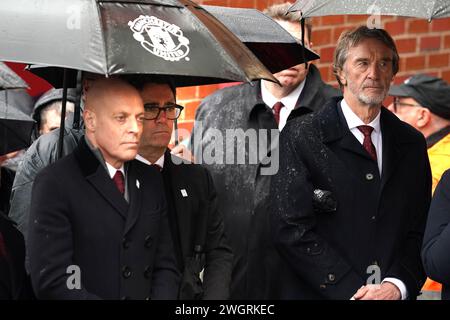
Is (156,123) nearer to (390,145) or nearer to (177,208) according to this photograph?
(177,208)

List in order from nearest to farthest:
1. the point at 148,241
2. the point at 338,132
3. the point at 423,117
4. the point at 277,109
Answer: the point at 148,241
the point at 338,132
the point at 277,109
the point at 423,117

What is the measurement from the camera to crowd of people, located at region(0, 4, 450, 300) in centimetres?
543

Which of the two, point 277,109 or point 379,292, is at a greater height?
point 277,109

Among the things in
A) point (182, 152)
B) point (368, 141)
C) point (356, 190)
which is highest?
point (368, 141)

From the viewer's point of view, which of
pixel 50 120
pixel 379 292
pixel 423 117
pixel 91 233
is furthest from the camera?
pixel 423 117

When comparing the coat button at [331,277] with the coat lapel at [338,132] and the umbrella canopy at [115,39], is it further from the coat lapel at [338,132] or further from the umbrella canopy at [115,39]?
the umbrella canopy at [115,39]

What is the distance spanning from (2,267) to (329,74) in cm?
426

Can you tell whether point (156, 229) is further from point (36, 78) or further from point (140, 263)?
point (36, 78)

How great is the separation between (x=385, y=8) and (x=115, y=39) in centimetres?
132

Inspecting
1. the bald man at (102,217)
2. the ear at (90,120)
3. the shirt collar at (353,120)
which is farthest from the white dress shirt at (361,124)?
the ear at (90,120)

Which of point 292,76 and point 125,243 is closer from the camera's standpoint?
point 125,243

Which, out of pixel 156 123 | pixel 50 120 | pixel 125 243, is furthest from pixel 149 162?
pixel 50 120

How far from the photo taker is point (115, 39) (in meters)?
5.23
